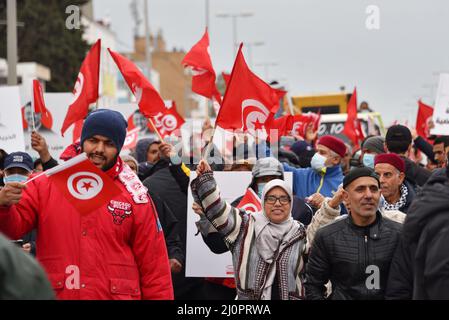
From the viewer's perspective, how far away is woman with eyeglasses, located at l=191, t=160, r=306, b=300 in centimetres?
654

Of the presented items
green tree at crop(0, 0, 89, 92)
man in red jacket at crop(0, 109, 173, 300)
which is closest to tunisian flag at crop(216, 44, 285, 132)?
man in red jacket at crop(0, 109, 173, 300)

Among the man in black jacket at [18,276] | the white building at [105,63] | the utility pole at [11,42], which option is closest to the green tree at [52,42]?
the utility pole at [11,42]

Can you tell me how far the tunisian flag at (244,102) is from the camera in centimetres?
799

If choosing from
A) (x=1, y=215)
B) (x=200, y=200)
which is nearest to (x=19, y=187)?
(x=1, y=215)

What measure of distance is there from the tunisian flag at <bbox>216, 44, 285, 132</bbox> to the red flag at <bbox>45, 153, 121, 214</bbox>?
8.27ft

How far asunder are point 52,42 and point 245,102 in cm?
3938

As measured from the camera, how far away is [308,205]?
25.5 feet

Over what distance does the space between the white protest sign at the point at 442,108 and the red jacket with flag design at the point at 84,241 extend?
6.15 metres

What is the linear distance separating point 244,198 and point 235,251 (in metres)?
1.39

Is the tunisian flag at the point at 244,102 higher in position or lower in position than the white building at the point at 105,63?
higher

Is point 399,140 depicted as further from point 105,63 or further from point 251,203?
point 105,63

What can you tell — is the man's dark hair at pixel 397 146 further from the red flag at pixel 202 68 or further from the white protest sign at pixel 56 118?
the white protest sign at pixel 56 118

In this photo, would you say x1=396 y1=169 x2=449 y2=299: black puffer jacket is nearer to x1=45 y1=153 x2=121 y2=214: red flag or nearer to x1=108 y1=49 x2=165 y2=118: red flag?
x1=45 y1=153 x2=121 y2=214: red flag

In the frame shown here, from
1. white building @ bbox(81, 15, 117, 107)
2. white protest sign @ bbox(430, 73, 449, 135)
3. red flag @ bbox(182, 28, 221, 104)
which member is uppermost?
red flag @ bbox(182, 28, 221, 104)
